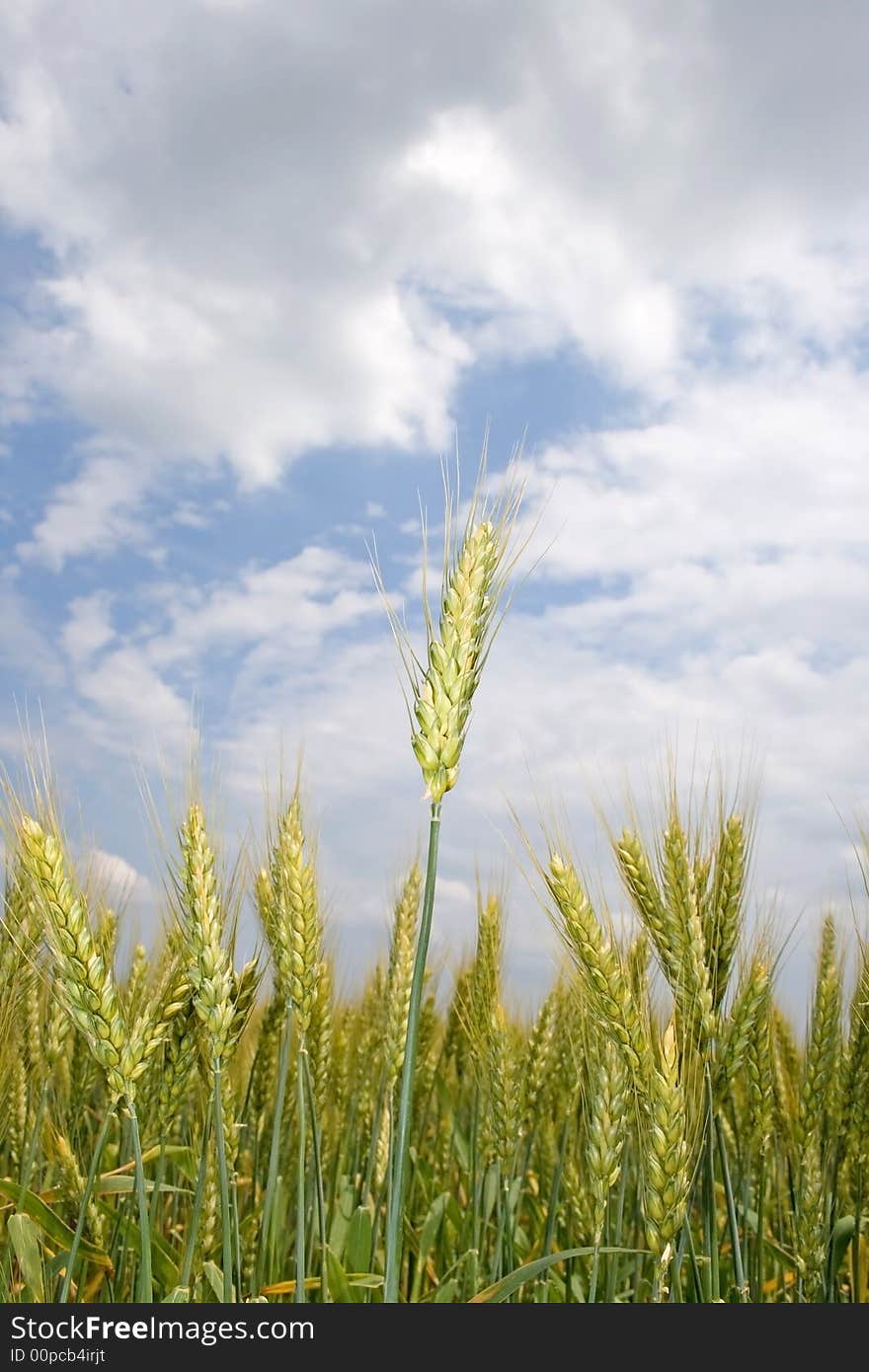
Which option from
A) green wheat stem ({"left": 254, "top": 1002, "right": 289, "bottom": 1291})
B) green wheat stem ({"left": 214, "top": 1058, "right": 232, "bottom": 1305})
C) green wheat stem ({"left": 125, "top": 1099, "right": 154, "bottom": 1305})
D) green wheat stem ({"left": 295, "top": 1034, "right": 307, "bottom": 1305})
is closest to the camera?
green wheat stem ({"left": 125, "top": 1099, "right": 154, "bottom": 1305})

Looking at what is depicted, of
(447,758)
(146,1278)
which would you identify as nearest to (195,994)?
(146,1278)

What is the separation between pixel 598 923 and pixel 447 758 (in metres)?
0.91

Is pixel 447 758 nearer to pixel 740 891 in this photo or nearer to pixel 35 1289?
pixel 740 891

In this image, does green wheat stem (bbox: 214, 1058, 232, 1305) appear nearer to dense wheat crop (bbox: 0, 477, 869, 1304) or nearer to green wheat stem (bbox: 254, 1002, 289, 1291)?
Answer: dense wheat crop (bbox: 0, 477, 869, 1304)

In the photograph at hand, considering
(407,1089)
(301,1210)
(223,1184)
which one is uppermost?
(407,1089)

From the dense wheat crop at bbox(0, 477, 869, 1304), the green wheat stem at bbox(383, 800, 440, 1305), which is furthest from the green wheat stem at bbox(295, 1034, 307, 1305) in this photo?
the green wheat stem at bbox(383, 800, 440, 1305)

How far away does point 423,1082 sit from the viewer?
472cm

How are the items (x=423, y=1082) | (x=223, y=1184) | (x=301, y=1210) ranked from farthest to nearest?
(x=423, y=1082) → (x=301, y=1210) → (x=223, y=1184)

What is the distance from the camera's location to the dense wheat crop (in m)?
2.27

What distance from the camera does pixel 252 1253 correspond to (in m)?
3.74

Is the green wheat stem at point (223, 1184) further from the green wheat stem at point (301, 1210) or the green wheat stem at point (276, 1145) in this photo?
the green wheat stem at point (276, 1145)

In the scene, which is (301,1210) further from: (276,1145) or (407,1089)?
(407,1089)

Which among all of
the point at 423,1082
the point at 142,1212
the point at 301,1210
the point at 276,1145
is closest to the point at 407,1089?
the point at 142,1212

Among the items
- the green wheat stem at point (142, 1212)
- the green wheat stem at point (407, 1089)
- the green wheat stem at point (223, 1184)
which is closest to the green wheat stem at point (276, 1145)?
the green wheat stem at point (223, 1184)
